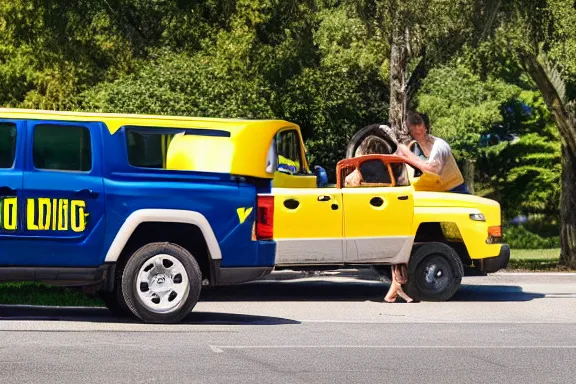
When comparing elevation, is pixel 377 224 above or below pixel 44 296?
above

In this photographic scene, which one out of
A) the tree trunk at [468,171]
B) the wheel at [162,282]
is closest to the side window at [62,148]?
the wheel at [162,282]

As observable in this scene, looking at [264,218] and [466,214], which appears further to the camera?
[466,214]

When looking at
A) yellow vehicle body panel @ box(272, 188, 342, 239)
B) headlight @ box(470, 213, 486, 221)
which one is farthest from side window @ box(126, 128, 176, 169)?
headlight @ box(470, 213, 486, 221)

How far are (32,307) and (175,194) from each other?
253 cm

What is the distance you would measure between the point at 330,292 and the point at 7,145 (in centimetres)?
564

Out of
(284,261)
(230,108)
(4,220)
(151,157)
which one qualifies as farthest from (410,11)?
(4,220)

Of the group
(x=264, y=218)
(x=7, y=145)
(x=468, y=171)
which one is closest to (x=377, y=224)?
(x=264, y=218)

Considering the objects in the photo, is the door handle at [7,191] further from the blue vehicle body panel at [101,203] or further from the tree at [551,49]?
the tree at [551,49]

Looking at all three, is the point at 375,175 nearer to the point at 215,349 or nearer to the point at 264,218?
the point at 264,218

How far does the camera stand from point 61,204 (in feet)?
40.0

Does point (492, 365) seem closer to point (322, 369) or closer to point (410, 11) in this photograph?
point (322, 369)

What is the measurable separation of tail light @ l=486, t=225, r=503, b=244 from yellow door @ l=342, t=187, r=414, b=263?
1073mm

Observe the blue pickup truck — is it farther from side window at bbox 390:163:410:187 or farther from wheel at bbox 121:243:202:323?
side window at bbox 390:163:410:187

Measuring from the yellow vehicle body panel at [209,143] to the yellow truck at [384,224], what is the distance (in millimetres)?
1220
